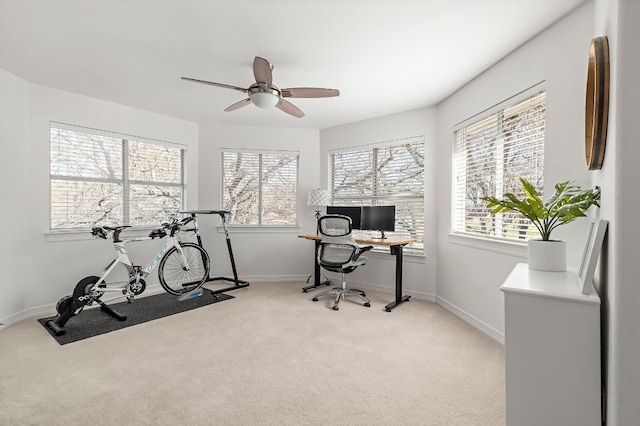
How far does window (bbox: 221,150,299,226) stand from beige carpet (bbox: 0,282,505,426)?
2028 millimetres

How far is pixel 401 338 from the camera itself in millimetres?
2885

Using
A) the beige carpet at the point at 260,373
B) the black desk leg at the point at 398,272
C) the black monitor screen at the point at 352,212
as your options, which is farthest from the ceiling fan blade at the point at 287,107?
the beige carpet at the point at 260,373

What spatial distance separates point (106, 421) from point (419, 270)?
3606mm

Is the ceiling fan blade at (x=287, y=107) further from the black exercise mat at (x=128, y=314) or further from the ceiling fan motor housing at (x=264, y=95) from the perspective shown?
the black exercise mat at (x=128, y=314)

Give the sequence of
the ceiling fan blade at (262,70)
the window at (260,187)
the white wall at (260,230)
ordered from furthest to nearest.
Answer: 1. the window at (260,187)
2. the white wall at (260,230)
3. the ceiling fan blade at (262,70)

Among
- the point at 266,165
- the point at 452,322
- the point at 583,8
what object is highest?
the point at 583,8

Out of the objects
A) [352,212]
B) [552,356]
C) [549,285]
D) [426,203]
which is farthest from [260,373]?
[426,203]

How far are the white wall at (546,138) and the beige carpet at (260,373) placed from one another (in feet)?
1.29

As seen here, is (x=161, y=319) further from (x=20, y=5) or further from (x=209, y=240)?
(x=20, y=5)

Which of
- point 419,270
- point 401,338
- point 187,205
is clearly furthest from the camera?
point 187,205

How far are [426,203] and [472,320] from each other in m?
1.57

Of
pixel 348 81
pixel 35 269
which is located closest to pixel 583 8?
pixel 348 81

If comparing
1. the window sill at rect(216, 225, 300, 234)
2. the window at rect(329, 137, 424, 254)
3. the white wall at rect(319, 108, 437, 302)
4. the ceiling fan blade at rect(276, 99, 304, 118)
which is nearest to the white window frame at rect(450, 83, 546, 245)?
the white wall at rect(319, 108, 437, 302)

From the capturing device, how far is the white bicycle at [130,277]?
121 inches
